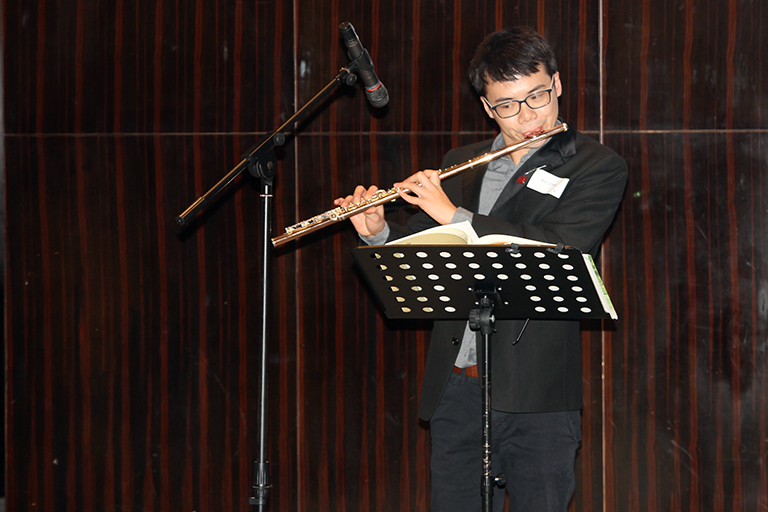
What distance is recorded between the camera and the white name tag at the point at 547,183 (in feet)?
6.55

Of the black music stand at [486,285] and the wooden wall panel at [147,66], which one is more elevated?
the wooden wall panel at [147,66]

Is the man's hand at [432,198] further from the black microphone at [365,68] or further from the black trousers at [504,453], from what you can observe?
the black trousers at [504,453]

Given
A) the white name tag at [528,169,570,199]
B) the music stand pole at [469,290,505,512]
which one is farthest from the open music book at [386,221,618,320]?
the white name tag at [528,169,570,199]

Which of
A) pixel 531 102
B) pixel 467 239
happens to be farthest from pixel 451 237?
pixel 531 102

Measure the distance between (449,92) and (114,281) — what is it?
1592 mm

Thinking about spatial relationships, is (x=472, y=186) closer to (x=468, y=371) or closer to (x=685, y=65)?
(x=468, y=371)

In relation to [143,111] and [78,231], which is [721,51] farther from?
[78,231]

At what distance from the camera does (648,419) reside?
9.59 feet

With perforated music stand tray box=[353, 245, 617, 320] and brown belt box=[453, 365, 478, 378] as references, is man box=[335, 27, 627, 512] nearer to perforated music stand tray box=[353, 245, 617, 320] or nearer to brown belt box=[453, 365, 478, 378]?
brown belt box=[453, 365, 478, 378]

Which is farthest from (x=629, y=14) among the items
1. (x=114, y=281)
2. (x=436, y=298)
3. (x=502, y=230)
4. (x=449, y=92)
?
(x=114, y=281)

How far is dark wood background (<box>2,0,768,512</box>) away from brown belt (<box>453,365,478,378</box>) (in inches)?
38.1

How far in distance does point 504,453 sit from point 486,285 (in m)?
0.55

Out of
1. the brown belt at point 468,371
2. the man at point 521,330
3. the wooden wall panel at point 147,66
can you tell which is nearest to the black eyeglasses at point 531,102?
the man at point 521,330

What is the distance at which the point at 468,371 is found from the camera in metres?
2.05
